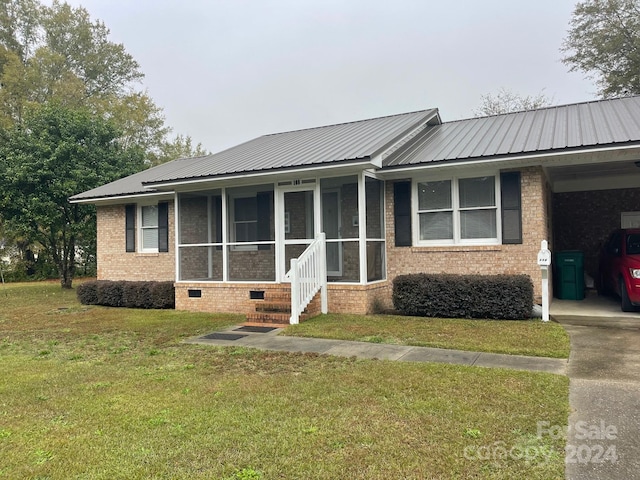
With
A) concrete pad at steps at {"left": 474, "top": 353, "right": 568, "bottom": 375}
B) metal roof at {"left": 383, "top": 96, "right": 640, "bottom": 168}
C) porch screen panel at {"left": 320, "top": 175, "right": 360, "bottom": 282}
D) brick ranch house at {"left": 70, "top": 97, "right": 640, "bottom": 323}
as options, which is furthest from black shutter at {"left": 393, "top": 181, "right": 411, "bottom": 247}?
concrete pad at steps at {"left": 474, "top": 353, "right": 568, "bottom": 375}

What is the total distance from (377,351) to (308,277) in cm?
333

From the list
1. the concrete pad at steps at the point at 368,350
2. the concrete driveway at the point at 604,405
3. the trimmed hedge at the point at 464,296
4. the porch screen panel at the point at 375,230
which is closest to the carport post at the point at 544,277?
the trimmed hedge at the point at 464,296

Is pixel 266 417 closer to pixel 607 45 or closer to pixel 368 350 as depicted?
pixel 368 350

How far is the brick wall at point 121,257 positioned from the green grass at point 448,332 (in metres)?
6.74

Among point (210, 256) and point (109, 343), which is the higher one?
point (210, 256)

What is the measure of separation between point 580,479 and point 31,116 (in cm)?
2256

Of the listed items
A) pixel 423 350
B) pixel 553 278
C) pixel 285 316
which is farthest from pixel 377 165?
pixel 553 278

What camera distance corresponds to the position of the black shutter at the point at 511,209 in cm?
966

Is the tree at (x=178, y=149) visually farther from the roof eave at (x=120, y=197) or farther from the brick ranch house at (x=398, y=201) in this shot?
the brick ranch house at (x=398, y=201)

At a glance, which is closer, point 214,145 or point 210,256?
point 210,256

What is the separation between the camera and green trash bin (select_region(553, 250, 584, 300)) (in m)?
11.1

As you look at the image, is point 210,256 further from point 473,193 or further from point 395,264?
point 473,193

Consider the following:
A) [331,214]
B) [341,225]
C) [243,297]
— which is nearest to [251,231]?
[243,297]

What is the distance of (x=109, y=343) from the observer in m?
7.86
